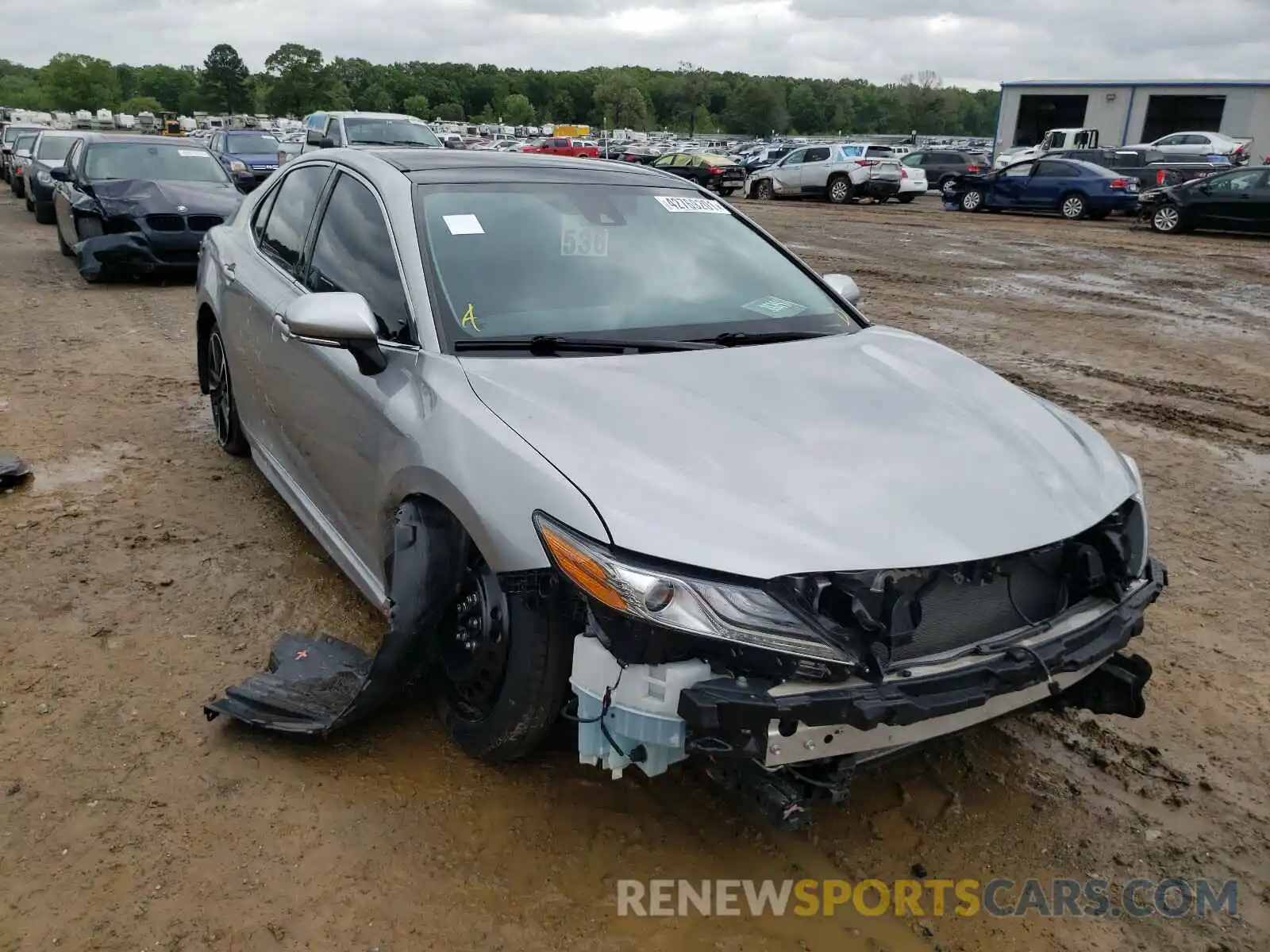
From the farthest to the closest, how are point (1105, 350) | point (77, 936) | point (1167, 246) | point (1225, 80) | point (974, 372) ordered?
1. point (1225, 80)
2. point (1167, 246)
3. point (1105, 350)
4. point (974, 372)
5. point (77, 936)

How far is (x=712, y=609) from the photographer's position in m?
2.19

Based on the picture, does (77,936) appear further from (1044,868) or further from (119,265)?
(119,265)

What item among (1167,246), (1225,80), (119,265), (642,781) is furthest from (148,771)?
(1225,80)

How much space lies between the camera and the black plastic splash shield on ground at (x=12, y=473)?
510cm

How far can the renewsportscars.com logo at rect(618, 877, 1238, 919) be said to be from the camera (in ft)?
8.25

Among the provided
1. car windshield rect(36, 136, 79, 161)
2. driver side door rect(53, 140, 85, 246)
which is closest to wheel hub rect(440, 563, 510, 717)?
driver side door rect(53, 140, 85, 246)

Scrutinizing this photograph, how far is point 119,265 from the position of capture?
11062mm

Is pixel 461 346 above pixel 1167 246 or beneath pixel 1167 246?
above

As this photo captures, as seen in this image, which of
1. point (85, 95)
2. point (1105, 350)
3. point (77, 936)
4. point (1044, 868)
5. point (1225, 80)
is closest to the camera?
point (77, 936)

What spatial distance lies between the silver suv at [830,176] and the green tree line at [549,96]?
78067 millimetres

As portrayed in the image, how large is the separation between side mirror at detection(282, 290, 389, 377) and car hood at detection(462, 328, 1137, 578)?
1.09 feet

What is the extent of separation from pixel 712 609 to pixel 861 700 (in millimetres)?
377

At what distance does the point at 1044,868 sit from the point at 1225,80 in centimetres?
5541

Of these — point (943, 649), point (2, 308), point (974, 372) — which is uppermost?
point (974, 372)
